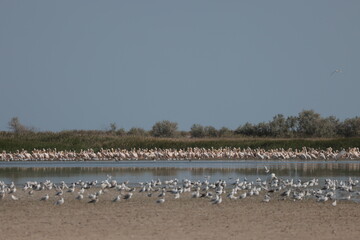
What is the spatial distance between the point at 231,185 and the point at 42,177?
9373mm

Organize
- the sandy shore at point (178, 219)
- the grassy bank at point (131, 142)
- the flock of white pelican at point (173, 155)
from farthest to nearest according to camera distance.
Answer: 1. the grassy bank at point (131, 142)
2. the flock of white pelican at point (173, 155)
3. the sandy shore at point (178, 219)

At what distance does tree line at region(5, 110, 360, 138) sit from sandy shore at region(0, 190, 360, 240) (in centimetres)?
4656

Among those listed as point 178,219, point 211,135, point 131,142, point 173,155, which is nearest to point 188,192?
point 178,219

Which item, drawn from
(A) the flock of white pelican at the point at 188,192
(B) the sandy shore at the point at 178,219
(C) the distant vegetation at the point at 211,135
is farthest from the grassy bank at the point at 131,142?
(B) the sandy shore at the point at 178,219

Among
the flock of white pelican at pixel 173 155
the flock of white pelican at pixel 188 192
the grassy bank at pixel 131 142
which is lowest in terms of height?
the flock of white pelican at pixel 188 192

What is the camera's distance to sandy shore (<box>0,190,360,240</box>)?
572 inches

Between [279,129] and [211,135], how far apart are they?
709cm

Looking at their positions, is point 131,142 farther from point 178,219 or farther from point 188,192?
point 178,219

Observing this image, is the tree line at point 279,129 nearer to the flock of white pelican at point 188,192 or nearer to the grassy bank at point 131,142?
the grassy bank at point 131,142

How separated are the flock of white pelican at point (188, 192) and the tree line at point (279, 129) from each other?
41286 mm

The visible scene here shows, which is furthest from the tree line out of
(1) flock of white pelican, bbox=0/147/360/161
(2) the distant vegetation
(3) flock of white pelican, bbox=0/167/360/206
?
(3) flock of white pelican, bbox=0/167/360/206

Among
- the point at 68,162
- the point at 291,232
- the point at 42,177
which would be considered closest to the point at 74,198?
the point at 291,232

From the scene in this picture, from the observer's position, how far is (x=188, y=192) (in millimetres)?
23188

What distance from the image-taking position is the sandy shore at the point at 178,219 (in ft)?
47.6
